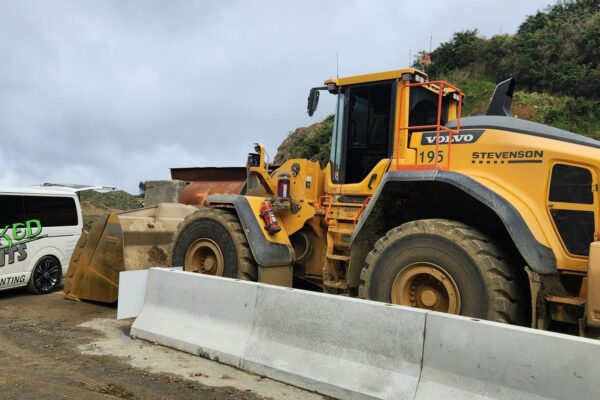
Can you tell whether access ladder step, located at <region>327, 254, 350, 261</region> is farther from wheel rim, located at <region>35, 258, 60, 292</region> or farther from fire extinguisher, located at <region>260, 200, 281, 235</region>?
wheel rim, located at <region>35, 258, 60, 292</region>

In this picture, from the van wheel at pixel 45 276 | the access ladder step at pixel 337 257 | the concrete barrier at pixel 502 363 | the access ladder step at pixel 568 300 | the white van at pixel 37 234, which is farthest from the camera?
the van wheel at pixel 45 276

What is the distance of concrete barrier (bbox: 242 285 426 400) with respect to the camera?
12.3 feet

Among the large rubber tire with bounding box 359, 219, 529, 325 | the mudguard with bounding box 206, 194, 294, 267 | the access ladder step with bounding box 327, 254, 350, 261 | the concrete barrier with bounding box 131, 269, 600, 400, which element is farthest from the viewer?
the mudguard with bounding box 206, 194, 294, 267

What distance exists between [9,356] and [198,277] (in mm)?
1952

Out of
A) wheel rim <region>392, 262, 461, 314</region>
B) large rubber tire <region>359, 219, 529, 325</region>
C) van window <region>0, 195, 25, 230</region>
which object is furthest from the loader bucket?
wheel rim <region>392, 262, 461, 314</region>

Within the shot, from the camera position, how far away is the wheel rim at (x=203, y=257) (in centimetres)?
648

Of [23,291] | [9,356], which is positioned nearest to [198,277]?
[9,356]

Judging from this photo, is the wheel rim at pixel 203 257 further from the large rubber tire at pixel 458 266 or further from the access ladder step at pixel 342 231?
the large rubber tire at pixel 458 266

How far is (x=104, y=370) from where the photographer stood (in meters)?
4.53

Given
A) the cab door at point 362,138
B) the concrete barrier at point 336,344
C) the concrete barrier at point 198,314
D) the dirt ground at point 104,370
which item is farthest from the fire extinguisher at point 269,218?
the dirt ground at point 104,370

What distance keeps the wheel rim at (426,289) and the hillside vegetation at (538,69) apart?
13164mm

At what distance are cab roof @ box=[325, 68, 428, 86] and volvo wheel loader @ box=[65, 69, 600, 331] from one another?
0.05 feet

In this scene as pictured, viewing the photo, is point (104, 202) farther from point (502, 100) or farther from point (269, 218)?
point (502, 100)

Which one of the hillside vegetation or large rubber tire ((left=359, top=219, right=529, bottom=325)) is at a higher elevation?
the hillside vegetation
